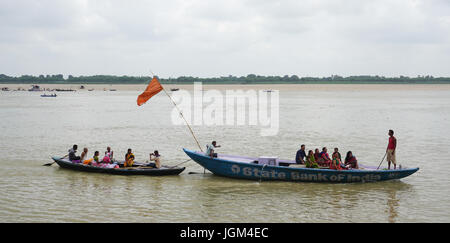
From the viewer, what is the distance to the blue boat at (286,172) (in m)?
15.5

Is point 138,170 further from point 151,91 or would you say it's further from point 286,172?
point 286,172

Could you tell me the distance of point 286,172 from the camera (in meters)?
15.7

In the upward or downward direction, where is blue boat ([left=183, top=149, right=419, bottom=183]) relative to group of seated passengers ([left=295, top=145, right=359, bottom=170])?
downward

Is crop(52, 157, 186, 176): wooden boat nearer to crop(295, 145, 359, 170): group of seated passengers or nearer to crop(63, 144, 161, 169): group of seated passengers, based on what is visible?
crop(63, 144, 161, 169): group of seated passengers

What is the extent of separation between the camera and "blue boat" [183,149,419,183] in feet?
50.9

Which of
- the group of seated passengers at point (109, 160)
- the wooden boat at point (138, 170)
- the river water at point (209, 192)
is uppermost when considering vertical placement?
the group of seated passengers at point (109, 160)

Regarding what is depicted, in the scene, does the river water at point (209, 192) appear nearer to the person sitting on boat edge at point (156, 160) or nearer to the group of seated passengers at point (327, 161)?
the person sitting on boat edge at point (156, 160)

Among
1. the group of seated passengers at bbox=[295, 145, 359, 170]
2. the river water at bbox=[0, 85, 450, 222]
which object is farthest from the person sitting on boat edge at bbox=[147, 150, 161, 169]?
the group of seated passengers at bbox=[295, 145, 359, 170]

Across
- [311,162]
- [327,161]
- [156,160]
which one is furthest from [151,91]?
[327,161]

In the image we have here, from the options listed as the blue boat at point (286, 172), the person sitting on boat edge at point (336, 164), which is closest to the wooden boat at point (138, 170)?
the blue boat at point (286, 172)

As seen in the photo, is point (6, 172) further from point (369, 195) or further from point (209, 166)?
point (369, 195)

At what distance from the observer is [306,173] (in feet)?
51.1
